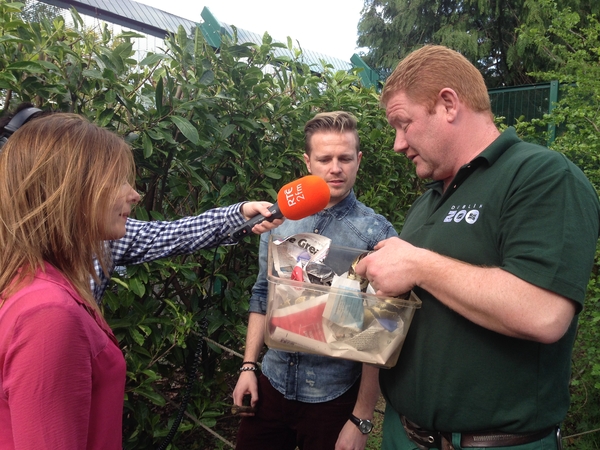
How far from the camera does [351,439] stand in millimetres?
2053

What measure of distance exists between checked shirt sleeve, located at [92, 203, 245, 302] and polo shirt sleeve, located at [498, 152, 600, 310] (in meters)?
1.12

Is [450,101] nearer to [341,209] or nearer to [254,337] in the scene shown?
[341,209]

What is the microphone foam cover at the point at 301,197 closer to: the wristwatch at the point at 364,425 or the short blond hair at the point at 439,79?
the short blond hair at the point at 439,79

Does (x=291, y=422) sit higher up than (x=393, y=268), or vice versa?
(x=393, y=268)

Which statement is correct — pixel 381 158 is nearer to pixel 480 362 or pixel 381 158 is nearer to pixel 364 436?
pixel 364 436

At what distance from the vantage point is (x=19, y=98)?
1943 millimetres

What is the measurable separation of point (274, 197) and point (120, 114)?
35.7 inches

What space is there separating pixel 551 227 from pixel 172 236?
1423mm

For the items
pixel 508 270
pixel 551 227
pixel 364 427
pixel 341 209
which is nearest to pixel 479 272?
pixel 508 270

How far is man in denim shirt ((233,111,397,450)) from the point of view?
7.22 feet

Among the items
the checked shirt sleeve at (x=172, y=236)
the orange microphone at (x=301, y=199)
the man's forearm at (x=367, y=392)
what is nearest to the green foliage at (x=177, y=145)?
the checked shirt sleeve at (x=172, y=236)

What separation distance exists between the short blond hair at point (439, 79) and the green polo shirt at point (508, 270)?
17 centimetres

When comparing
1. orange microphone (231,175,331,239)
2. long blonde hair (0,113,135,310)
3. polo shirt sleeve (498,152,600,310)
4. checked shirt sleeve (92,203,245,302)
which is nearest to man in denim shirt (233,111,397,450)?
checked shirt sleeve (92,203,245,302)

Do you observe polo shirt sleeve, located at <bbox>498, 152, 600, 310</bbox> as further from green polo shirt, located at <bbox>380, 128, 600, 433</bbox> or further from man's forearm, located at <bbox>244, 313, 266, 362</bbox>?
man's forearm, located at <bbox>244, 313, 266, 362</bbox>
